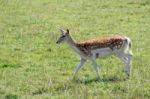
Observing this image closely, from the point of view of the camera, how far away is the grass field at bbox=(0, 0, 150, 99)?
11.0 metres

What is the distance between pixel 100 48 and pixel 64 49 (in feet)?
12.3

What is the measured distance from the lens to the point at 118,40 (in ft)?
40.3

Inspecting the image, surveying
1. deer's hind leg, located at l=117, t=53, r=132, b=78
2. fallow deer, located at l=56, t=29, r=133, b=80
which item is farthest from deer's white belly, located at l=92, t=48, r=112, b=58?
deer's hind leg, located at l=117, t=53, r=132, b=78

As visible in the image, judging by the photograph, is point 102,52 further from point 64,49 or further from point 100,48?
point 64,49

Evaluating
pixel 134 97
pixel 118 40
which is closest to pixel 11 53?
pixel 118 40

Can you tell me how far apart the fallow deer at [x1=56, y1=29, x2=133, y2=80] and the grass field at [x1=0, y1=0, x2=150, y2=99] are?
373 millimetres

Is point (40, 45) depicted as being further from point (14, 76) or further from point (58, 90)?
point (58, 90)

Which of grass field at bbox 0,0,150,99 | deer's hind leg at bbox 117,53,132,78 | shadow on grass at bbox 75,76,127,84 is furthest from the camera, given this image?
deer's hind leg at bbox 117,53,132,78

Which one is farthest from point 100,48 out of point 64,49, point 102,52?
point 64,49

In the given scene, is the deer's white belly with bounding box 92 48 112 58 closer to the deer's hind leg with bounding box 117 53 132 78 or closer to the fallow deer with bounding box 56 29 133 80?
the fallow deer with bounding box 56 29 133 80

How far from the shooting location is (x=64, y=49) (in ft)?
51.7

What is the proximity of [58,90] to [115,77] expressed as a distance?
67.7 inches

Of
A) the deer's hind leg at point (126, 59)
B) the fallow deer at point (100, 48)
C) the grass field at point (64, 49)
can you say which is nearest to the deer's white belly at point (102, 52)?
the fallow deer at point (100, 48)

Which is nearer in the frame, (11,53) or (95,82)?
(95,82)
